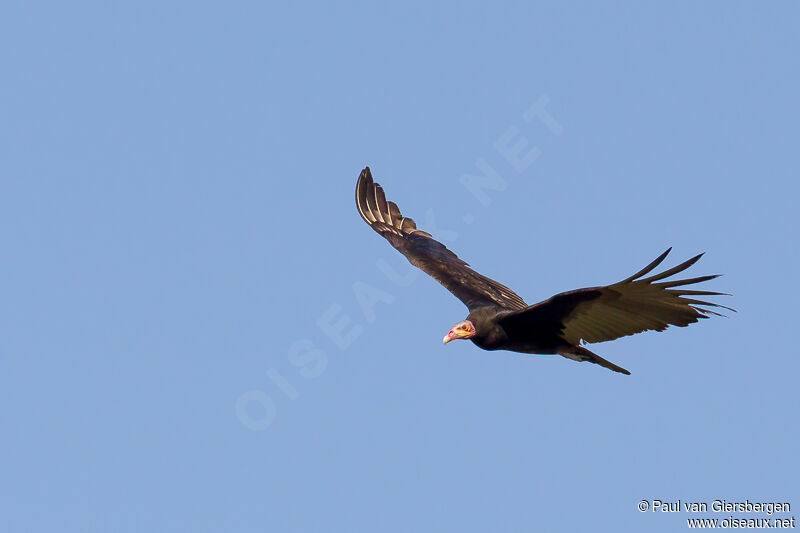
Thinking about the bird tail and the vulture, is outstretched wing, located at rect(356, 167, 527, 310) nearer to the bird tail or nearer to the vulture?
the vulture

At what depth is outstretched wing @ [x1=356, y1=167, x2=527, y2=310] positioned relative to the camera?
1528 cm

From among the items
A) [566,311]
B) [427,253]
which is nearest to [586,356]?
[566,311]

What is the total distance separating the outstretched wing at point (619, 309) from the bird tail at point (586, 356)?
145mm

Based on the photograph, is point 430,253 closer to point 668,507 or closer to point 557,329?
point 557,329

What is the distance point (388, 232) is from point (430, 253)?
970 mm

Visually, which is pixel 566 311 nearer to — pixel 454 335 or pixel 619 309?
pixel 619 309

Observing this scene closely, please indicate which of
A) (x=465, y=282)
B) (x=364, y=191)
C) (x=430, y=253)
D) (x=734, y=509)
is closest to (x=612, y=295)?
(x=734, y=509)

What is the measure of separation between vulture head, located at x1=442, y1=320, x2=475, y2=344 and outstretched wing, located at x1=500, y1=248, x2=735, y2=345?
745mm

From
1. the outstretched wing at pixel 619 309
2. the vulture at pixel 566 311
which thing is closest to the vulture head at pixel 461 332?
→ the vulture at pixel 566 311

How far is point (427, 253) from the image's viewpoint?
16719 millimetres

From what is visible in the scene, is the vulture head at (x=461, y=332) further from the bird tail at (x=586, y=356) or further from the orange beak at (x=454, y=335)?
the bird tail at (x=586, y=356)

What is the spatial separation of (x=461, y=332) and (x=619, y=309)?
7.35 feet

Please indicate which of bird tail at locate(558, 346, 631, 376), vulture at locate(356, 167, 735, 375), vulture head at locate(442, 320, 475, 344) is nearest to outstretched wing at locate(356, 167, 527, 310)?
vulture at locate(356, 167, 735, 375)

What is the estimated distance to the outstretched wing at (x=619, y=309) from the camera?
11281 mm
